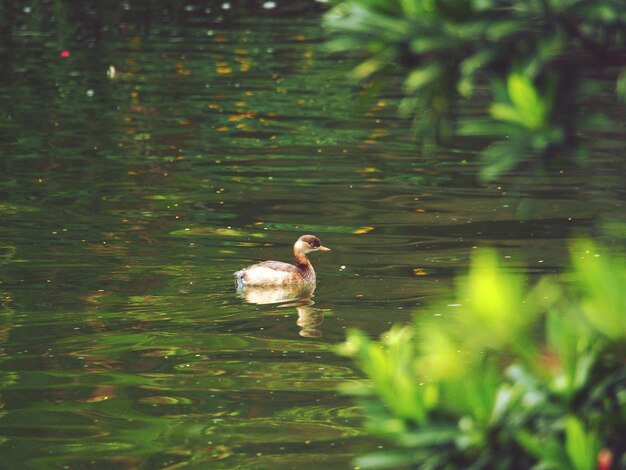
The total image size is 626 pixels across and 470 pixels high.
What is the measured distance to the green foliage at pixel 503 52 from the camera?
3.13 meters

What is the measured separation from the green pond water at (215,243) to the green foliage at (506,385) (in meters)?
0.58

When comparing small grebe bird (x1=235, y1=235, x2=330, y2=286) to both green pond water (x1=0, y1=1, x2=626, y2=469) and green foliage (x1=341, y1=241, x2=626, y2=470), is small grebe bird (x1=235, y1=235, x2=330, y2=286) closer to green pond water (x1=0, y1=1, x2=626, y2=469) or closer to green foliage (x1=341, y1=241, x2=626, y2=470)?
green pond water (x1=0, y1=1, x2=626, y2=469)

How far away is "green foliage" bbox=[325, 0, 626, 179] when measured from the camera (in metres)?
3.13

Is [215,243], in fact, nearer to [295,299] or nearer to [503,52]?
[295,299]

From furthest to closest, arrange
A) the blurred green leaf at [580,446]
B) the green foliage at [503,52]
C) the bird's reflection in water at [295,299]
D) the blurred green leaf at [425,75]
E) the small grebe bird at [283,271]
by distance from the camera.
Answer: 1. the small grebe bird at [283,271]
2. the bird's reflection in water at [295,299]
3. the blurred green leaf at [425,75]
4. the green foliage at [503,52]
5. the blurred green leaf at [580,446]

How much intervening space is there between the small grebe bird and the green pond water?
14 centimetres

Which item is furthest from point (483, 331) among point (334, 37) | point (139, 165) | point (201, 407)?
point (139, 165)

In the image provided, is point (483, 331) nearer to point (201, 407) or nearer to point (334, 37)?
point (334, 37)

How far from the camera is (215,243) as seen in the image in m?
12.5

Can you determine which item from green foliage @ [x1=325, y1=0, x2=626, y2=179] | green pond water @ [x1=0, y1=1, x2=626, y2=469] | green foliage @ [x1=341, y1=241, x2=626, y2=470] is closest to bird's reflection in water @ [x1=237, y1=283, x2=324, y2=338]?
green pond water @ [x1=0, y1=1, x2=626, y2=469]

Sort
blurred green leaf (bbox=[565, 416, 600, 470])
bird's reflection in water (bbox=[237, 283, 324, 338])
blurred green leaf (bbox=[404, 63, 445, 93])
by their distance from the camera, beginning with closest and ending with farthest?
blurred green leaf (bbox=[565, 416, 600, 470]) → blurred green leaf (bbox=[404, 63, 445, 93]) → bird's reflection in water (bbox=[237, 283, 324, 338])

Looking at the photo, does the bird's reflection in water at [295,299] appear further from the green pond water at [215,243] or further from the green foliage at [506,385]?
the green foliage at [506,385]

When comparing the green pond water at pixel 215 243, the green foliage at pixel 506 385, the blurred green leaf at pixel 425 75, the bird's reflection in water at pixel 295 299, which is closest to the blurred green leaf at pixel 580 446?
the green foliage at pixel 506 385

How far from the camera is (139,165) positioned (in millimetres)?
16047
